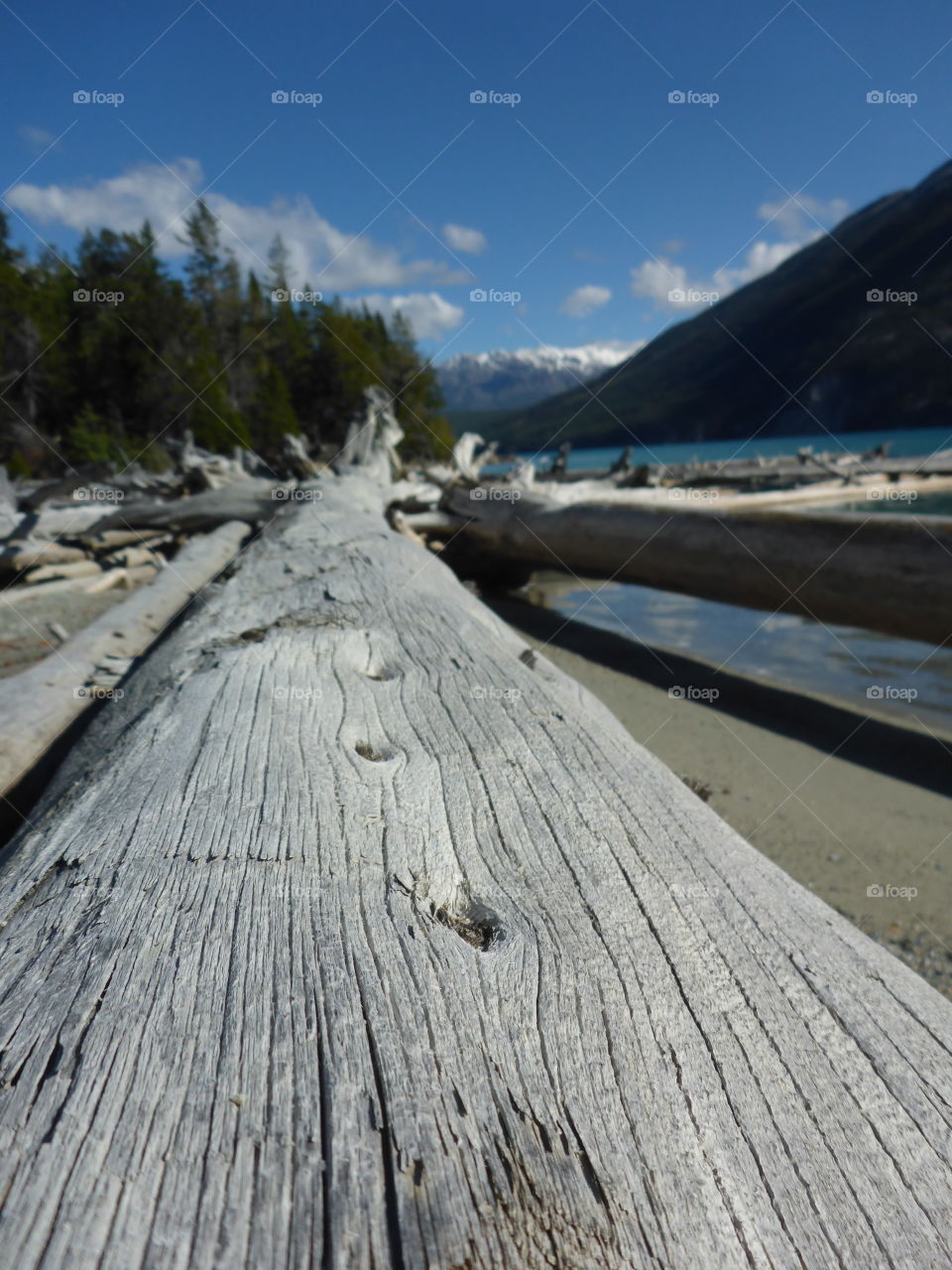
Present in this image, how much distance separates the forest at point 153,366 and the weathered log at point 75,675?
881 inches

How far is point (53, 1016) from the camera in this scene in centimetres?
77

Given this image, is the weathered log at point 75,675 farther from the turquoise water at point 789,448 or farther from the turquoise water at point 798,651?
the turquoise water at point 789,448

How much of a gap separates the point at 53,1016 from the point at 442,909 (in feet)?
1.68

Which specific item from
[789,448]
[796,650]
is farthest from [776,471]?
[789,448]

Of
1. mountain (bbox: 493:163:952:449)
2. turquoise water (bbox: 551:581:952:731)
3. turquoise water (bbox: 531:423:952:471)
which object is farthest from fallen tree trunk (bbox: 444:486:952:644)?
mountain (bbox: 493:163:952:449)

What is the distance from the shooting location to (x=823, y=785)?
3.36 metres

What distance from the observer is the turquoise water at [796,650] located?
4.41m

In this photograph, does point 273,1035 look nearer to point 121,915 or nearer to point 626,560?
point 121,915

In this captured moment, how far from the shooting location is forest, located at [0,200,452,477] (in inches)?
1104

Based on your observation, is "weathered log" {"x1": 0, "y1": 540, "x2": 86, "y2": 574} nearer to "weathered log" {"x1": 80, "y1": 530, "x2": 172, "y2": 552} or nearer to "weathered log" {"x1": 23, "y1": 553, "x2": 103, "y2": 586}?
"weathered log" {"x1": 23, "y1": 553, "x2": 103, "y2": 586}

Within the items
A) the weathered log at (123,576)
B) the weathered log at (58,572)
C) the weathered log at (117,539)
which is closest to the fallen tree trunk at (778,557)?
the weathered log at (123,576)

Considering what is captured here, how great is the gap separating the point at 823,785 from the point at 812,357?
385ft

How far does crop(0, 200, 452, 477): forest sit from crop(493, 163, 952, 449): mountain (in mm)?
36381

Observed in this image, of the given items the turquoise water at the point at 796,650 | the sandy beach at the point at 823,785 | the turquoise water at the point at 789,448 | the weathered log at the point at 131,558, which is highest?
the turquoise water at the point at 789,448
